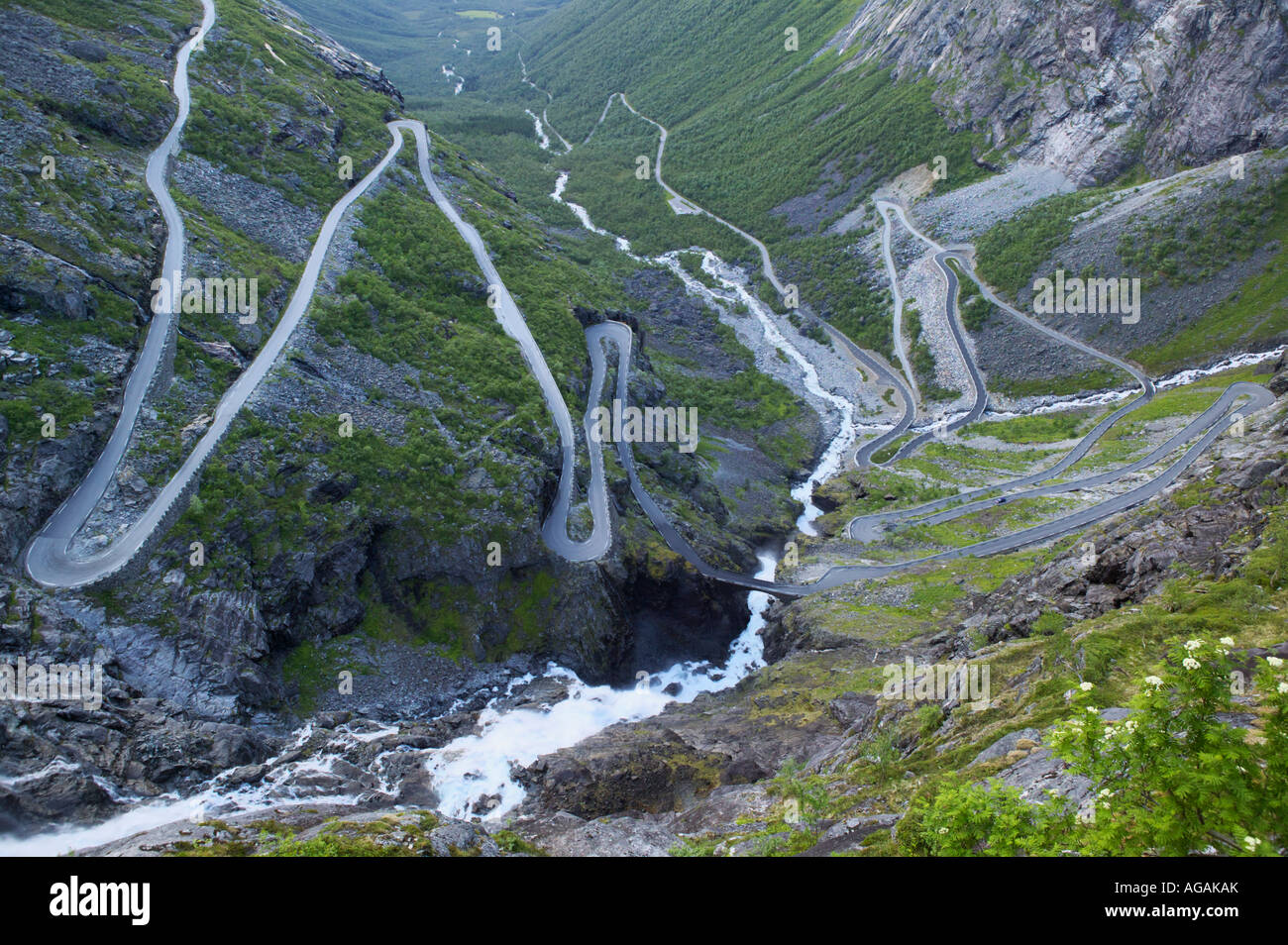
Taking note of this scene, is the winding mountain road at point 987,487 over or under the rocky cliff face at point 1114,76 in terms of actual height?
under

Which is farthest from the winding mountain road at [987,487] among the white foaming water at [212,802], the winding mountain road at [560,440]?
the white foaming water at [212,802]

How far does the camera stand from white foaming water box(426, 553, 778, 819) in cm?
3528

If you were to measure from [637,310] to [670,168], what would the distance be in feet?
212

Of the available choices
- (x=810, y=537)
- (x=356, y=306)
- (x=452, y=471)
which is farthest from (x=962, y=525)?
(x=356, y=306)

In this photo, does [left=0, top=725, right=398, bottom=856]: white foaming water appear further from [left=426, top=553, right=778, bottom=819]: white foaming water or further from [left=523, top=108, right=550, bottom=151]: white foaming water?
[left=523, top=108, right=550, bottom=151]: white foaming water

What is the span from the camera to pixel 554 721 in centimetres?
4212

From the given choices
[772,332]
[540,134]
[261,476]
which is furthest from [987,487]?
[540,134]

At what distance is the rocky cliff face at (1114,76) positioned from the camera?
8350 cm

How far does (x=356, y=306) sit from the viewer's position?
58625mm

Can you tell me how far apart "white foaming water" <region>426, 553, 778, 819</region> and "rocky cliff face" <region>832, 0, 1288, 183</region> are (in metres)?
84.9

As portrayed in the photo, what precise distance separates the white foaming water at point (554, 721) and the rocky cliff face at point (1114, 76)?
84.9 metres

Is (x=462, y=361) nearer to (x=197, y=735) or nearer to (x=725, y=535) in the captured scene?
(x=725, y=535)

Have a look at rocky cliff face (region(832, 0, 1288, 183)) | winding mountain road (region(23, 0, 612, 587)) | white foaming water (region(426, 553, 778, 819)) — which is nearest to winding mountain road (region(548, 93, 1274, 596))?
white foaming water (region(426, 553, 778, 819))

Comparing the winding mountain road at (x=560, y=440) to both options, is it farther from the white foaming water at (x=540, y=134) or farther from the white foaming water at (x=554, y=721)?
the white foaming water at (x=540, y=134)
